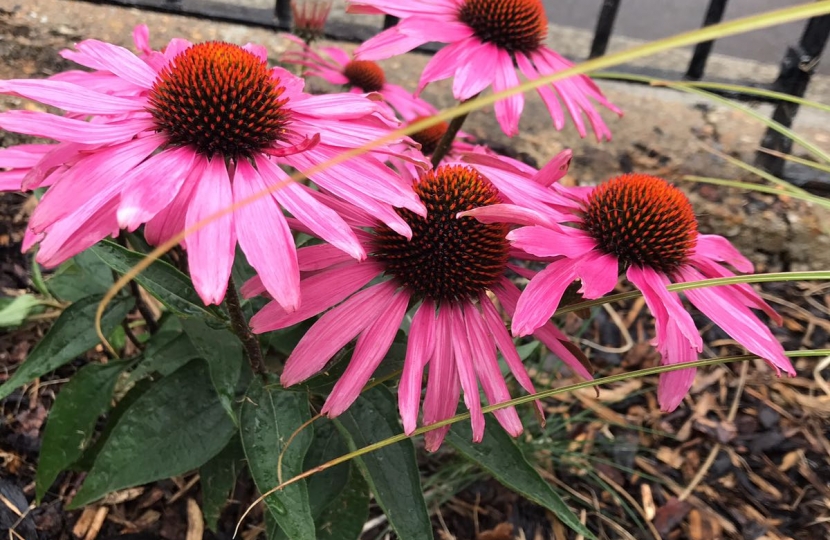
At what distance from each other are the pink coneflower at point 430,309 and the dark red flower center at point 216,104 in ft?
0.47

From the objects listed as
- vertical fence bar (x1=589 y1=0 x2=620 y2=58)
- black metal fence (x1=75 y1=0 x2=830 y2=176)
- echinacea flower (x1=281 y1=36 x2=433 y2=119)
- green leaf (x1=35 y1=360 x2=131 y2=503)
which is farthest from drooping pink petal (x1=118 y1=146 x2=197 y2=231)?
vertical fence bar (x1=589 y1=0 x2=620 y2=58)

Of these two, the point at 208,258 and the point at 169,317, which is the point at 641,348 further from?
the point at 208,258

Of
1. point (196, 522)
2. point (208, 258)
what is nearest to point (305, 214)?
point (208, 258)

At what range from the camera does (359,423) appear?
0.82 meters

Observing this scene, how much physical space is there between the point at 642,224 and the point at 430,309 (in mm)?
280

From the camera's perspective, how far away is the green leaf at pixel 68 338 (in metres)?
0.85

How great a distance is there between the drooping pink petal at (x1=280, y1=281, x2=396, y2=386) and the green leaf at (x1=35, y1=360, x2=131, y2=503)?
0.38 meters

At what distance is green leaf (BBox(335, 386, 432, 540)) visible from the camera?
2.37ft

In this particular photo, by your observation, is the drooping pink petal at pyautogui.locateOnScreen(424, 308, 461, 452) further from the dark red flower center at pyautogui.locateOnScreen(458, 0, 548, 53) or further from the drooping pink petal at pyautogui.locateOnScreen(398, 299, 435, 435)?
the dark red flower center at pyautogui.locateOnScreen(458, 0, 548, 53)

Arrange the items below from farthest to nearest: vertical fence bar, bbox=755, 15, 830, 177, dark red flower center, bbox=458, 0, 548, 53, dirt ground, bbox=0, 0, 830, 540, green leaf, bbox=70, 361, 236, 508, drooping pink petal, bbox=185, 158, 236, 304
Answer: vertical fence bar, bbox=755, 15, 830, 177 → dirt ground, bbox=0, 0, 830, 540 → dark red flower center, bbox=458, 0, 548, 53 → green leaf, bbox=70, 361, 236, 508 → drooping pink petal, bbox=185, 158, 236, 304

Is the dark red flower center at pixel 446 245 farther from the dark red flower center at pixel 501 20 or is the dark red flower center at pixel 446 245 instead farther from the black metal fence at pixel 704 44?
the black metal fence at pixel 704 44

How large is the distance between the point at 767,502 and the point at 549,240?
99 cm

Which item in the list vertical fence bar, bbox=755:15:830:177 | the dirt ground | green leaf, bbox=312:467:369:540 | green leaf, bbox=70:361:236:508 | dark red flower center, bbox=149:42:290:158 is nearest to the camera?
dark red flower center, bbox=149:42:290:158

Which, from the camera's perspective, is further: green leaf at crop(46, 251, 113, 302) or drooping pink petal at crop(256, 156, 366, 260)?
green leaf at crop(46, 251, 113, 302)
